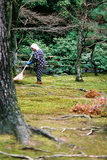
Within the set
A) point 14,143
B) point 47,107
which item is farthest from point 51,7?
point 14,143

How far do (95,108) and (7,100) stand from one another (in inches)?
78.6

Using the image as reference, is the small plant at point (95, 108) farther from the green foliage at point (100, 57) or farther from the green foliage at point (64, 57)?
the green foliage at point (100, 57)

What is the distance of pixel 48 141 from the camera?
429 cm

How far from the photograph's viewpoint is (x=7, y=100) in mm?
4359

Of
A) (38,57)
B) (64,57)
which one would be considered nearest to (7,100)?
(38,57)

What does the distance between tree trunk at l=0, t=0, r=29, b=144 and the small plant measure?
1.73 m

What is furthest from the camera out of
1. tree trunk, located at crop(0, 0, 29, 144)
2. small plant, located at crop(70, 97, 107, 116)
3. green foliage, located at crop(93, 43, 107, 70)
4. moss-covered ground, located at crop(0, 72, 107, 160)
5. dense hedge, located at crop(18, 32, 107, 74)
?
green foliage, located at crop(93, 43, 107, 70)

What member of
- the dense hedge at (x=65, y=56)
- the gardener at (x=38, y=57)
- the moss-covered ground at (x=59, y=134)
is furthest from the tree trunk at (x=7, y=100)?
the dense hedge at (x=65, y=56)

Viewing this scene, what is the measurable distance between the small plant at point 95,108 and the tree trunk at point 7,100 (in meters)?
1.73

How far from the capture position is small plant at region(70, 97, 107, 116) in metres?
5.64

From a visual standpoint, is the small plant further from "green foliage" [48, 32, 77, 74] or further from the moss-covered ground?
"green foliage" [48, 32, 77, 74]

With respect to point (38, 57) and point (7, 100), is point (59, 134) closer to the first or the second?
point (7, 100)

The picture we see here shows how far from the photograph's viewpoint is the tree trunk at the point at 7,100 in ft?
14.1

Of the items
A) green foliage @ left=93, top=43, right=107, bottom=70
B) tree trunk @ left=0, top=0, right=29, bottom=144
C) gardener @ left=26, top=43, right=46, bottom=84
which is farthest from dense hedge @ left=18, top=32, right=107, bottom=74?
tree trunk @ left=0, top=0, right=29, bottom=144
